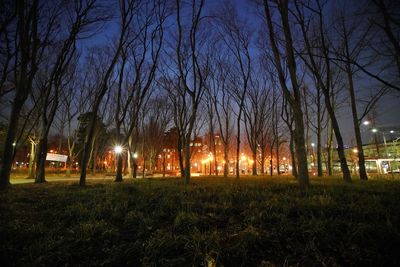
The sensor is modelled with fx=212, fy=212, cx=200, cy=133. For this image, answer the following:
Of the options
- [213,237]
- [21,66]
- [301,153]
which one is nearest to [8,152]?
[21,66]

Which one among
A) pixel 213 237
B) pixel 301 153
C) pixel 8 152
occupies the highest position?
pixel 8 152

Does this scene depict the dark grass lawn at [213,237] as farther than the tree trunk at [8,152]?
No

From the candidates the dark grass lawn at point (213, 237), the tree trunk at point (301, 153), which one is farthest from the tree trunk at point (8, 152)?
the tree trunk at point (301, 153)

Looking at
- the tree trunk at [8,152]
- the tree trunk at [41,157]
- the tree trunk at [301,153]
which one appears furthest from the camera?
the tree trunk at [41,157]

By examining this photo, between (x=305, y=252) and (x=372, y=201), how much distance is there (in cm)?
366

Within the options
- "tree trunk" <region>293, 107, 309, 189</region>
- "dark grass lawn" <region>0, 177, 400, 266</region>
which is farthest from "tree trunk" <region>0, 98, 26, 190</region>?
"tree trunk" <region>293, 107, 309, 189</region>

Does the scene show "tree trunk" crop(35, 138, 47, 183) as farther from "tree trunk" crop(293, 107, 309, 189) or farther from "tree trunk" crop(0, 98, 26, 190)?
"tree trunk" crop(293, 107, 309, 189)

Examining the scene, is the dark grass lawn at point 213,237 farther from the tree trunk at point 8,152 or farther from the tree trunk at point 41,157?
the tree trunk at point 41,157

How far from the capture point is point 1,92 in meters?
15.9

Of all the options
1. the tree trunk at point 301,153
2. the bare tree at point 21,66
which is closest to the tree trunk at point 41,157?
the bare tree at point 21,66

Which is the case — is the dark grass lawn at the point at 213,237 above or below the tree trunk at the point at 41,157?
below

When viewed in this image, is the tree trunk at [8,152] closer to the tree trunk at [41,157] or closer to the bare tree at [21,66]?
the bare tree at [21,66]

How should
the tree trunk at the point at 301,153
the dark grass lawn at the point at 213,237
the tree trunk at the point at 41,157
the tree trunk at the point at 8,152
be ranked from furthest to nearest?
the tree trunk at the point at 41,157
the tree trunk at the point at 8,152
the tree trunk at the point at 301,153
the dark grass lawn at the point at 213,237

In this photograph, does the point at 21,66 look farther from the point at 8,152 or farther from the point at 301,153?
the point at 301,153
